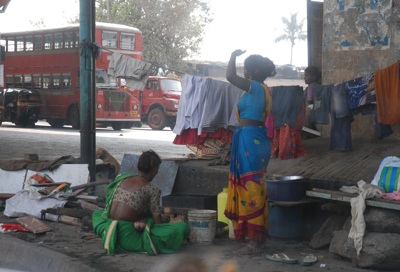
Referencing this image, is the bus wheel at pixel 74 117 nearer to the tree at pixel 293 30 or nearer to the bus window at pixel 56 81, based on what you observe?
the bus window at pixel 56 81

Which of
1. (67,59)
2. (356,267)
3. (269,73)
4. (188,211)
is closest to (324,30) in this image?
(269,73)

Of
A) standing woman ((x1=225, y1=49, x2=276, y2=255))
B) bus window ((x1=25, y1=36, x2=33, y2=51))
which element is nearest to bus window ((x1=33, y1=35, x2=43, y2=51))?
bus window ((x1=25, y1=36, x2=33, y2=51))

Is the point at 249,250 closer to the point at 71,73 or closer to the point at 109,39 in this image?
the point at 109,39

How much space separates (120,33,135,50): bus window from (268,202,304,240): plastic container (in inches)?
838

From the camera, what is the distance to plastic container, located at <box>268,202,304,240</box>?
6.68 m

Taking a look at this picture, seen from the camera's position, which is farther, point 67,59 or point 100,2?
point 100,2

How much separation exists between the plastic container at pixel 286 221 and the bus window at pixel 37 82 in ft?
78.9

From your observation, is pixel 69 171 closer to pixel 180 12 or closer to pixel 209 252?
pixel 209 252

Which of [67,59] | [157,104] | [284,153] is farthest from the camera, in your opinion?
[157,104]

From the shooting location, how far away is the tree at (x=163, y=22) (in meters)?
41.5

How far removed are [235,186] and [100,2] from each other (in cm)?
3932

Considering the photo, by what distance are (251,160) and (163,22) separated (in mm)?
36492

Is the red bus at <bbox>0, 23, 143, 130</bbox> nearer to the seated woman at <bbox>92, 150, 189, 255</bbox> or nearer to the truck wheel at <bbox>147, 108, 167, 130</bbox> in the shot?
the truck wheel at <bbox>147, 108, 167, 130</bbox>

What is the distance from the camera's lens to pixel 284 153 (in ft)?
26.3
